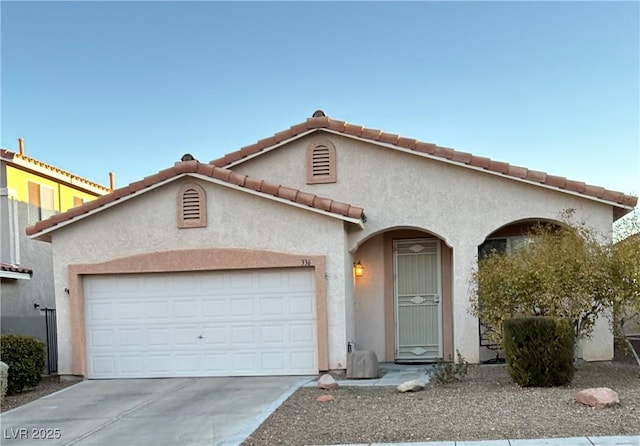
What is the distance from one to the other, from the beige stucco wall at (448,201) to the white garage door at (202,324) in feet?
6.44

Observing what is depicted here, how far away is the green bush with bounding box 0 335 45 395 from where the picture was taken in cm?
1095

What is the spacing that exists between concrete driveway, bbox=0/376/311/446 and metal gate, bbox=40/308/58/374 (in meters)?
2.85

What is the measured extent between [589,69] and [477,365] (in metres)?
7.17

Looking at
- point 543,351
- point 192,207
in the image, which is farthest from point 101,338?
point 543,351

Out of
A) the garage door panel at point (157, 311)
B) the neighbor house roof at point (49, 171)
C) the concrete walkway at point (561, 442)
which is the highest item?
the neighbor house roof at point (49, 171)

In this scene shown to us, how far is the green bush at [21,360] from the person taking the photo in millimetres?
10953

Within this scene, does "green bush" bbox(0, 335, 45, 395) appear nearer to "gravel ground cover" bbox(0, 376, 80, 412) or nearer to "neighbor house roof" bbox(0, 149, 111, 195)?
"gravel ground cover" bbox(0, 376, 80, 412)

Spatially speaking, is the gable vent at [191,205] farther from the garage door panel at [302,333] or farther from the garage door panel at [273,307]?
the garage door panel at [302,333]

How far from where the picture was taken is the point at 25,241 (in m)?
17.0

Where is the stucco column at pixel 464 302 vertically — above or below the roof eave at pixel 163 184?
below

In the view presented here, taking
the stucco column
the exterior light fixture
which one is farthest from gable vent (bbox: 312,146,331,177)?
the stucco column

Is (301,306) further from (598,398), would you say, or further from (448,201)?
(598,398)

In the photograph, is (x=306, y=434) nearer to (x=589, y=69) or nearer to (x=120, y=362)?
(x=120, y=362)

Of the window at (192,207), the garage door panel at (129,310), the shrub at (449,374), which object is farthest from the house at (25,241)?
the shrub at (449,374)
